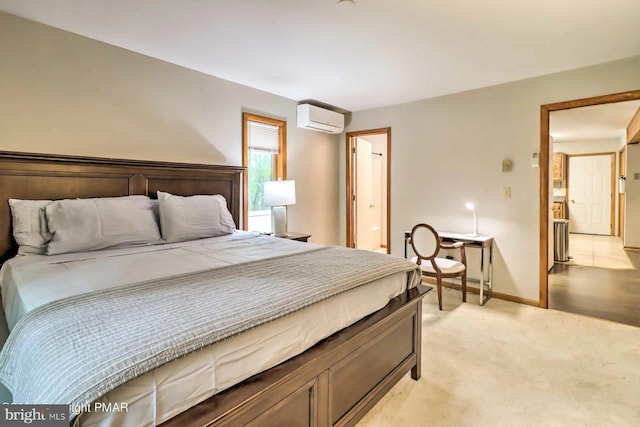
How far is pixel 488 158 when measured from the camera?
3777 mm

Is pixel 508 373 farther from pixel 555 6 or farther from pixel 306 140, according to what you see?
pixel 306 140

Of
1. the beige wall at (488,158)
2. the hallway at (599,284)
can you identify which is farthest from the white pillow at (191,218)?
the hallway at (599,284)

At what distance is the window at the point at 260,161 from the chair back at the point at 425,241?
5.96 ft

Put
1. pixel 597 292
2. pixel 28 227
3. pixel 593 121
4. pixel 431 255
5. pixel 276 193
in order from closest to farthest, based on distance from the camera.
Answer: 1. pixel 28 227
2. pixel 431 255
3. pixel 276 193
4. pixel 597 292
5. pixel 593 121

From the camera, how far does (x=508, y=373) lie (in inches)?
86.9

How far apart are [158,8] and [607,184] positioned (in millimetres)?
9759

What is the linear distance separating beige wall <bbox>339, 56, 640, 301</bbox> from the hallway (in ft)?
1.68

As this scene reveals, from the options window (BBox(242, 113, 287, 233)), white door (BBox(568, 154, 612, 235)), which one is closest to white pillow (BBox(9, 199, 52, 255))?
window (BBox(242, 113, 287, 233))

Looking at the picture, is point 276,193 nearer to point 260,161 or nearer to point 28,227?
point 260,161

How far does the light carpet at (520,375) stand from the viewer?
1.79 metres

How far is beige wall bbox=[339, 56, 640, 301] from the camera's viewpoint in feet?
11.0

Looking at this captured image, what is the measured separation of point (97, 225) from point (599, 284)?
5.50m

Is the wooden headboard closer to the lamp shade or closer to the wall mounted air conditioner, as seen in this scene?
the lamp shade

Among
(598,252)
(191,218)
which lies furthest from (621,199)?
(191,218)
